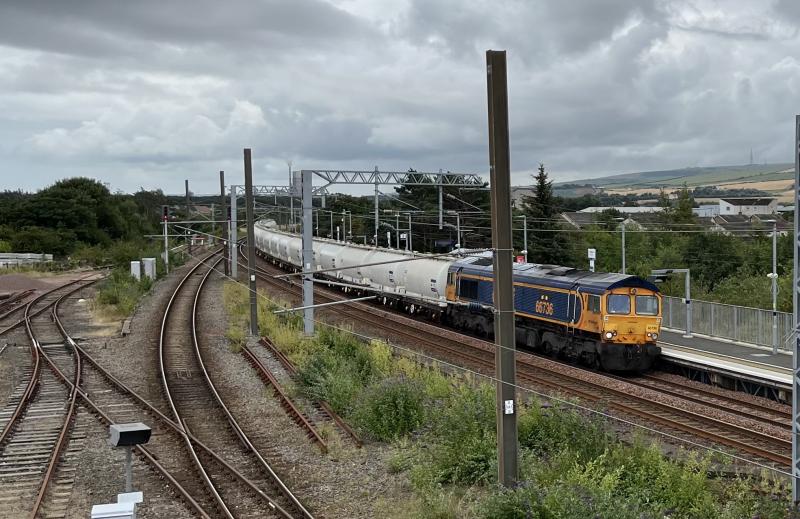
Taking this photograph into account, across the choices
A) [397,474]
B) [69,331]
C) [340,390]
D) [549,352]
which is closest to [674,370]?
[549,352]

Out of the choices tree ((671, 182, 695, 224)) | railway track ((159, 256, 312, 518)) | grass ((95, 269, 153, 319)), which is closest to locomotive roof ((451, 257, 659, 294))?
railway track ((159, 256, 312, 518))

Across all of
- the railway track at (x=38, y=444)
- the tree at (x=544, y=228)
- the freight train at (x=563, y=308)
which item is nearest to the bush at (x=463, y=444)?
the freight train at (x=563, y=308)

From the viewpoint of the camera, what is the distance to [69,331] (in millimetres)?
33062

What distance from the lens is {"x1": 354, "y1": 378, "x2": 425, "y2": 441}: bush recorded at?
15.9m

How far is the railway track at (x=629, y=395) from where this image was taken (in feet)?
51.5

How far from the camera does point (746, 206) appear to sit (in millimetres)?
120562

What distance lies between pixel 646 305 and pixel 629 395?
4.73 m

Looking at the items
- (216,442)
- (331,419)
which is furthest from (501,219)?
(216,442)

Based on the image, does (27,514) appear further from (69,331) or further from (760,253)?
(760,253)

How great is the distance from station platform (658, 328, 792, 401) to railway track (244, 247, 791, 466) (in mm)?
1292

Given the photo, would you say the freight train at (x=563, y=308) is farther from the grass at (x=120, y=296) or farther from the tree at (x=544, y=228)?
the tree at (x=544, y=228)

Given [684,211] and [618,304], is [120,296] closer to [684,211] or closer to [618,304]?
[618,304]

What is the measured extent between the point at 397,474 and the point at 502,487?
3369 mm

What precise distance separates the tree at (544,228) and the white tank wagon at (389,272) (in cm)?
1287
